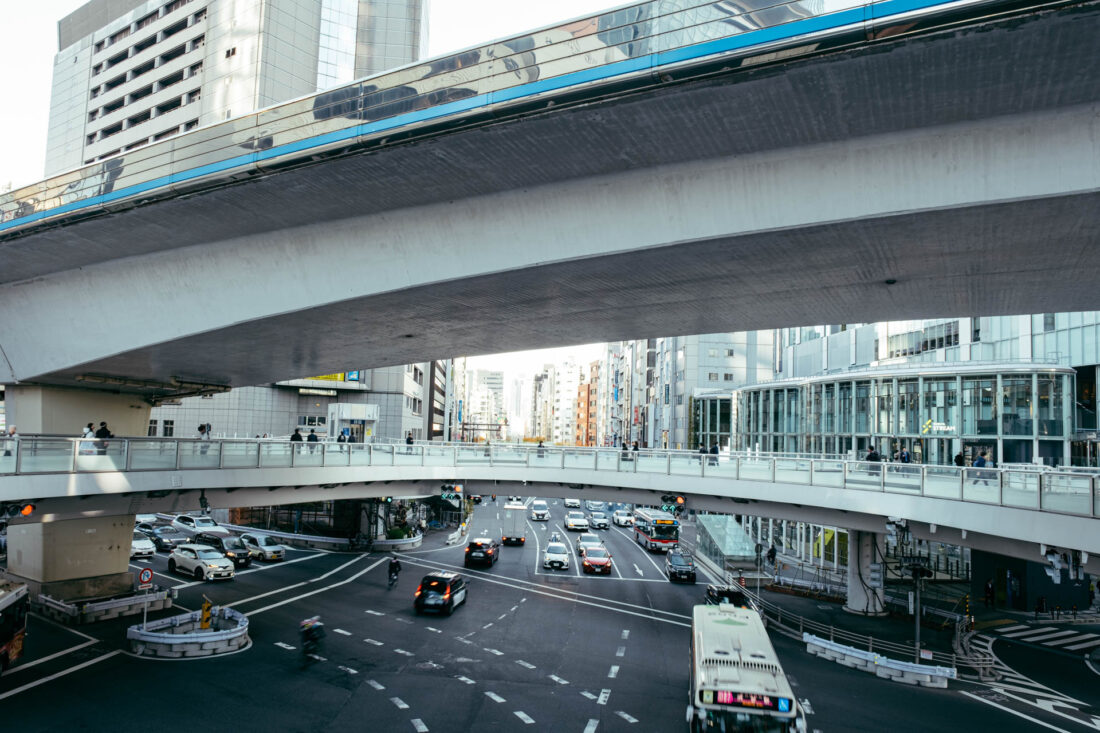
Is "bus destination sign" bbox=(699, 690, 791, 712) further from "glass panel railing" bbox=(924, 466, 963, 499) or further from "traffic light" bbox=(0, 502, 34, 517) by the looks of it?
"traffic light" bbox=(0, 502, 34, 517)

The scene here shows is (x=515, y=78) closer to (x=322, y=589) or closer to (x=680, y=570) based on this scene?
(x=322, y=589)

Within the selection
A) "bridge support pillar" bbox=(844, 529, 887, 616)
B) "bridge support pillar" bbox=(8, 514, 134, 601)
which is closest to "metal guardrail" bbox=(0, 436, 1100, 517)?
"bridge support pillar" bbox=(8, 514, 134, 601)

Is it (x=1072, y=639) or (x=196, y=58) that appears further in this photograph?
(x=196, y=58)

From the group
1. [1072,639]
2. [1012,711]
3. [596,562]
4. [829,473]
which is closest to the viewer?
[1012,711]

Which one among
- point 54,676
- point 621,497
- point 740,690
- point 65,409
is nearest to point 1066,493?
point 740,690

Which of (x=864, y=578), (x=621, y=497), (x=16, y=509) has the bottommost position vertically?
(x=864, y=578)

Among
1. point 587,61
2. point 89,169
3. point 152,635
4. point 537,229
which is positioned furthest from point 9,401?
point 587,61

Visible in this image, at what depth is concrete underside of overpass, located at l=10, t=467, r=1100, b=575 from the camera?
1672 cm

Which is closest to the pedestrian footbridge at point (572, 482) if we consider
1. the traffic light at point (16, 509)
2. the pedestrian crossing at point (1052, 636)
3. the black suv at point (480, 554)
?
the traffic light at point (16, 509)

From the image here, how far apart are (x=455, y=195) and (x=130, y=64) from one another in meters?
60.8

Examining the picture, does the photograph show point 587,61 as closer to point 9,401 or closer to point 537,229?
point 537,229

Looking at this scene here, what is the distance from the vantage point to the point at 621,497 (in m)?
29.8

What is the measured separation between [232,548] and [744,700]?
31928mm

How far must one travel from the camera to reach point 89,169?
16.4 m
